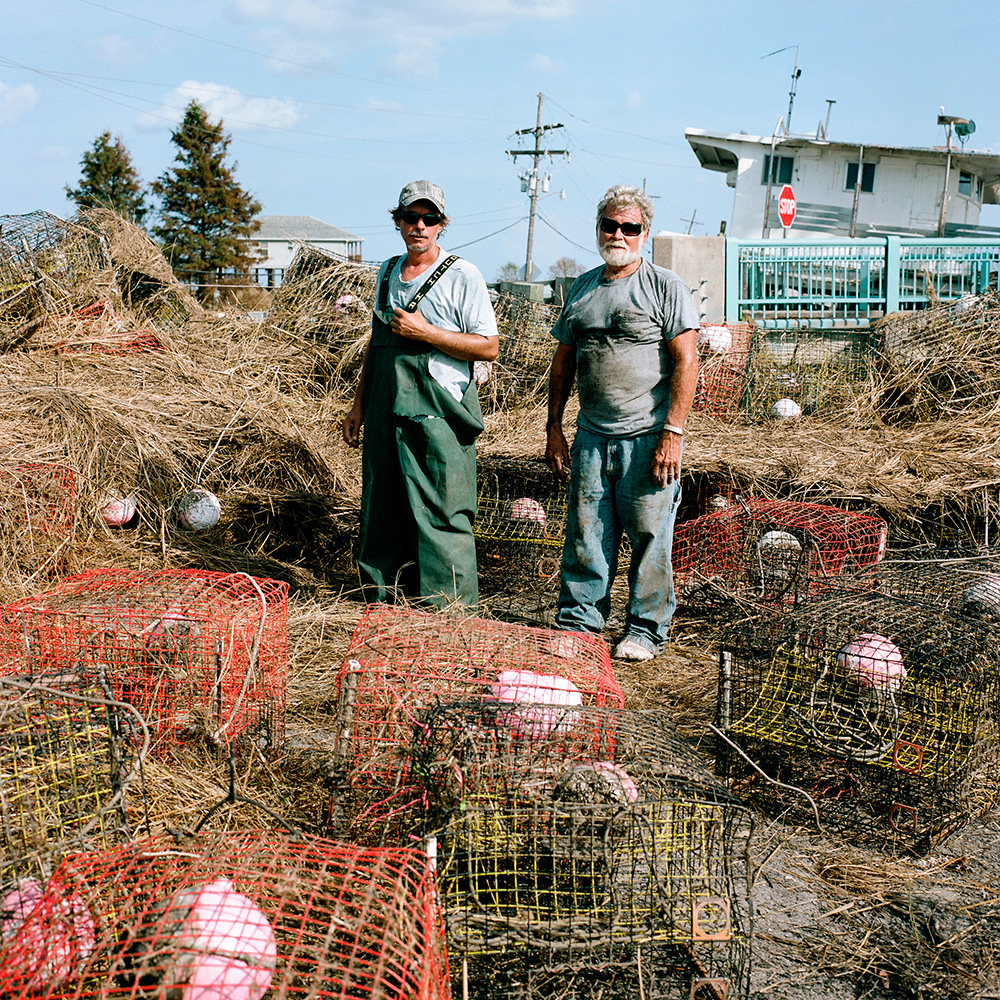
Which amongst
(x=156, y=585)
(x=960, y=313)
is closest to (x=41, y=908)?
(x=156, y=585)

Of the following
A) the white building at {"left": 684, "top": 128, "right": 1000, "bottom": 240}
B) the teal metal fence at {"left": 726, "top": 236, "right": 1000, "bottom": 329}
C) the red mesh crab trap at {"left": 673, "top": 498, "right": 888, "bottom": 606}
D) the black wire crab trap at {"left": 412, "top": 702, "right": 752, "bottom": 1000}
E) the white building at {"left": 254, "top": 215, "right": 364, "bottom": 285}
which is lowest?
the black wire crab trap at {"left": 412, "top": 702, "right": 752, "bottom": 1000}

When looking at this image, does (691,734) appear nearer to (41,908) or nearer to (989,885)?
(989,885)

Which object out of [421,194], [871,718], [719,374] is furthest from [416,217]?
[719,374]

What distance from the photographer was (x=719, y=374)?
6.88 m

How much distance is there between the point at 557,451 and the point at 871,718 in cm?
186

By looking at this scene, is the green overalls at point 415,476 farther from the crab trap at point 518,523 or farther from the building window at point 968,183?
the building window at point 968,183

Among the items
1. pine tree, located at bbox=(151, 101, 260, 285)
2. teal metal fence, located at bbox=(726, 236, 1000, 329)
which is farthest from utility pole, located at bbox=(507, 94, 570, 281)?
teal metal fence, located at bbox=(726, 236, 1000, 329)

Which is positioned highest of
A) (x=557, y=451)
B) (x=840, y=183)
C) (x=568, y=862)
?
(x=840, y=183)

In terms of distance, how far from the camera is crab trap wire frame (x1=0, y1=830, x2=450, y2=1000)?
62.8 inches

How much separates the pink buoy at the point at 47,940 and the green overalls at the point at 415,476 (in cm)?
220

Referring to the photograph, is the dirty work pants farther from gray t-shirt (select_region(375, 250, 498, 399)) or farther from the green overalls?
gray t-shirt (select_region(375, 250, 498, 399))

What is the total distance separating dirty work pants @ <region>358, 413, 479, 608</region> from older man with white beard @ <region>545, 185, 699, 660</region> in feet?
1.59

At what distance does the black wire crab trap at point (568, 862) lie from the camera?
2.04 meters

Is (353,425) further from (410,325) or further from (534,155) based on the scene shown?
(534,155)
